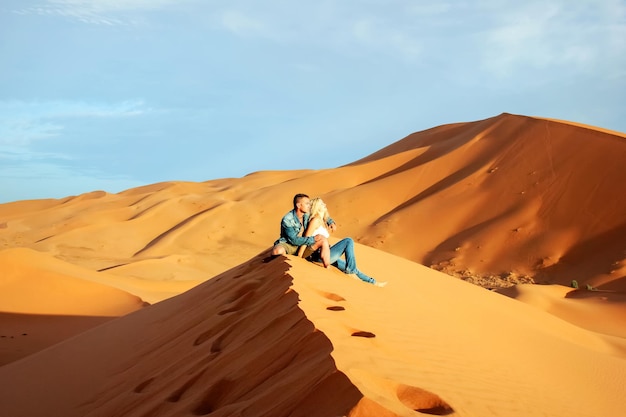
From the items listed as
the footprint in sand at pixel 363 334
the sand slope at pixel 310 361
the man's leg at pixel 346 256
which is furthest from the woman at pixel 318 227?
the footprint in sand at pixel 363 334

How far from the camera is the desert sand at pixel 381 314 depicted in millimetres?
4066

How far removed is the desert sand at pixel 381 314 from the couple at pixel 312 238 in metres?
0.31

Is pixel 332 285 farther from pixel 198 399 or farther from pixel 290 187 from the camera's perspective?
pixel 290 187

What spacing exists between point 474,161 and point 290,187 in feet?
39.2

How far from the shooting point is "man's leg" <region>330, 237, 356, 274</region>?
27.7 ft

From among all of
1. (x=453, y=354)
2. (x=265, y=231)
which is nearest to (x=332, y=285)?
(x=453, y=354)

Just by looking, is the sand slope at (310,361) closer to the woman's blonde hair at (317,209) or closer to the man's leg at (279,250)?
the man's leg at (279,250)

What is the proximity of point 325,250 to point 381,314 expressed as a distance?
2.21 metres

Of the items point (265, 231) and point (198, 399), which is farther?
point (265, 231)

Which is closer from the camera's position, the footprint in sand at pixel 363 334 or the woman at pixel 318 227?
the footprint in sand at pixel 363 334

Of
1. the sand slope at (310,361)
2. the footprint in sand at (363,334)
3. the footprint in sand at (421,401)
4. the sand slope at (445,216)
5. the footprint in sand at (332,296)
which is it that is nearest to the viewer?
the footprint in sand at (421,401)

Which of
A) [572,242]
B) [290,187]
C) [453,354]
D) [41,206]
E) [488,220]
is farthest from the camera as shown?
[41,206]

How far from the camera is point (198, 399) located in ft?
13.8

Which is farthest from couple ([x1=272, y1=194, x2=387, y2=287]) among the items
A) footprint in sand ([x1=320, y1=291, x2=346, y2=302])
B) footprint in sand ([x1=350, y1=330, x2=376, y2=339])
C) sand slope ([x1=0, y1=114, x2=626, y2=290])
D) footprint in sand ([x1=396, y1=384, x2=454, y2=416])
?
sand slope ([x1=0, y1=114, x2=626, y2=290])
